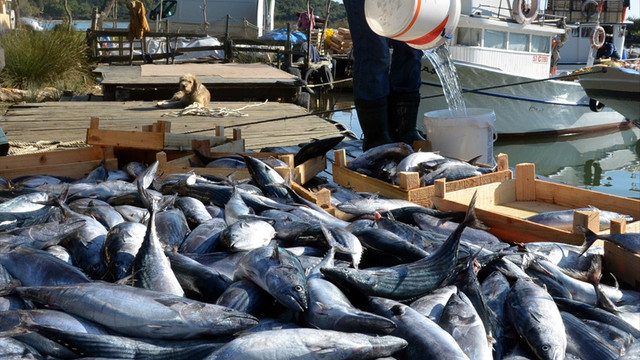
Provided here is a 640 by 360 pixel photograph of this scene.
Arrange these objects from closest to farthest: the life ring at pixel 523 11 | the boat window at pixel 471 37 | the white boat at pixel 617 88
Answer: the white boat at pixel 617 88 < the life ring at pixel 523 11 < the boat window at pixel 471 37

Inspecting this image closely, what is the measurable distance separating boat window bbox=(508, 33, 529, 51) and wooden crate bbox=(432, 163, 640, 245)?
1356cm

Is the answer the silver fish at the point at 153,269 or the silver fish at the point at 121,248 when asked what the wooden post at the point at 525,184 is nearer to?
the silver fish at the point at 121,248

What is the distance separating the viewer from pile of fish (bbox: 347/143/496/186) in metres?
4.91

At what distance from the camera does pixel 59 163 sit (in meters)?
5.53

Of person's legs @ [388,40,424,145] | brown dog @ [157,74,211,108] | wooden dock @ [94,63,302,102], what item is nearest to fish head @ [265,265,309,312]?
person's legs @ [388,40,424,145]

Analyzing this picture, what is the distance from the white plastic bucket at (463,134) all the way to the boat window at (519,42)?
12.6 metres

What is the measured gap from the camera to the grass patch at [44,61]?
1756 cm

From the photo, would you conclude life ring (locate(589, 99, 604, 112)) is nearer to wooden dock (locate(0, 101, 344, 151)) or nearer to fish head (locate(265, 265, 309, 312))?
wooden dock (locate(0, 101, 344, 151))

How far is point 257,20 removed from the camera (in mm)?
41188

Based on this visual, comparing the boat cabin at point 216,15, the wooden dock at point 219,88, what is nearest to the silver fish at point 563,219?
the wooden dock at point 219,88

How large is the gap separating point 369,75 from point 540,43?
13.2 m

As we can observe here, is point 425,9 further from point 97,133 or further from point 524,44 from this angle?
point 524,44

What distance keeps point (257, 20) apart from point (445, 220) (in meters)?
38.7

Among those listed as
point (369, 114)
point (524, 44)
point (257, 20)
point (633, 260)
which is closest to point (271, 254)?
point (633, 260)
